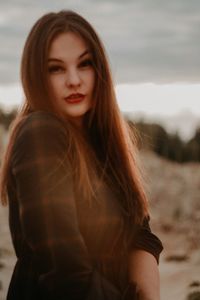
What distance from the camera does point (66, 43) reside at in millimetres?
2223

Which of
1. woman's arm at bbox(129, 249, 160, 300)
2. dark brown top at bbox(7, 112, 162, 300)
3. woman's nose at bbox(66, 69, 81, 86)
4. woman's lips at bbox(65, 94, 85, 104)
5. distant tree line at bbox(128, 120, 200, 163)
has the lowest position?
distant tree line at bbox(128, 120, 200, 163)

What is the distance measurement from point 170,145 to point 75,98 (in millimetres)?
24078

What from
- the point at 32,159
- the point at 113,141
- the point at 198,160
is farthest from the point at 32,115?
the point at 198,160

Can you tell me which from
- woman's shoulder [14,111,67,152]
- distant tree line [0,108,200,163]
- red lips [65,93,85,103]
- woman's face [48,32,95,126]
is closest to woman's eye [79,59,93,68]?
woman's face [48,32,95,126]

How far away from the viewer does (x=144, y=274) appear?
232cm

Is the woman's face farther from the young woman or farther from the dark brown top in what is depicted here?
the dark brown top

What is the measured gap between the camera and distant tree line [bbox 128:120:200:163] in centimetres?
2558

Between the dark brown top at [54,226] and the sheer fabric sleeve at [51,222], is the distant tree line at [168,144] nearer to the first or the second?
the dark brown top at [54,226]

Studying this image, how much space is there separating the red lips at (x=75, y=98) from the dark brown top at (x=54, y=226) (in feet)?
0.65

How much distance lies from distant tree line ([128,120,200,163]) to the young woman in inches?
901

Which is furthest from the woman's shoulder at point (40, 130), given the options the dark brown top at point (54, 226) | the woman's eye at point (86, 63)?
the woman's eye at point (86, 63)

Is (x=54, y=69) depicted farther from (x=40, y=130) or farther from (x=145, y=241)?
(x=145, y=241)

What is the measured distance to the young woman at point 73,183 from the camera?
1.89 metres

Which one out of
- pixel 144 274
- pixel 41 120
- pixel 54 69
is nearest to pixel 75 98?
pixel 54 69
